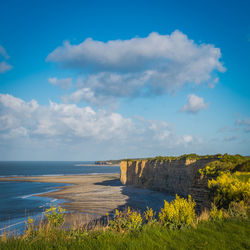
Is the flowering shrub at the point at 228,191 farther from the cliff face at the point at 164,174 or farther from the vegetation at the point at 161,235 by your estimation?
the cliff face at the point at 164,174

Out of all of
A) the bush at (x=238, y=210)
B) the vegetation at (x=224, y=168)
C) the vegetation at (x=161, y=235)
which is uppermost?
the vegetation at (x=224, y=168)

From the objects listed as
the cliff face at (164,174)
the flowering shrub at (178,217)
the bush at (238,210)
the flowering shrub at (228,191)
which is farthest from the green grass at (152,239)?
the cliff face at (164,174)

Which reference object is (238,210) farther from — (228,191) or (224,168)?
(224,168)

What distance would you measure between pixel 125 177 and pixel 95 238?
57.1 m

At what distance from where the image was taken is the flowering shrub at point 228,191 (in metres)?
11.4

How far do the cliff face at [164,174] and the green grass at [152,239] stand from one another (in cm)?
1746

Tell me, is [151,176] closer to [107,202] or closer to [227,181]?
[107,202]

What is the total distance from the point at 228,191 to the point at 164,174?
35.2m

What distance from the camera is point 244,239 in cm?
708

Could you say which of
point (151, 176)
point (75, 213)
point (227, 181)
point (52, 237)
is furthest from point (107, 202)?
point (52, 237)

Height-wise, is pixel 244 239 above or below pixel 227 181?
below

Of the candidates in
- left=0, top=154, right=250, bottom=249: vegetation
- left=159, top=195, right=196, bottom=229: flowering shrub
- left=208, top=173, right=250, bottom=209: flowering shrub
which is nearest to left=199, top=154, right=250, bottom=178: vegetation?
left=208, top=173, right=250, bottom=209: flowering shrub

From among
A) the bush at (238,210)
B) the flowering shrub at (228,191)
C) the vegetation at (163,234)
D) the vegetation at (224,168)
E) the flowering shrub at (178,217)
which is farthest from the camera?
the vegetation at (224,168)

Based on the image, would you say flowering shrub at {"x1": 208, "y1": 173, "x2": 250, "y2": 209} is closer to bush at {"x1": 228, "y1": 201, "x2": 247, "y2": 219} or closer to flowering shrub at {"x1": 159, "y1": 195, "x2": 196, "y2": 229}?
bush at {"x1": 228, "y1": 201, "x2": 247, "y2": 219}
